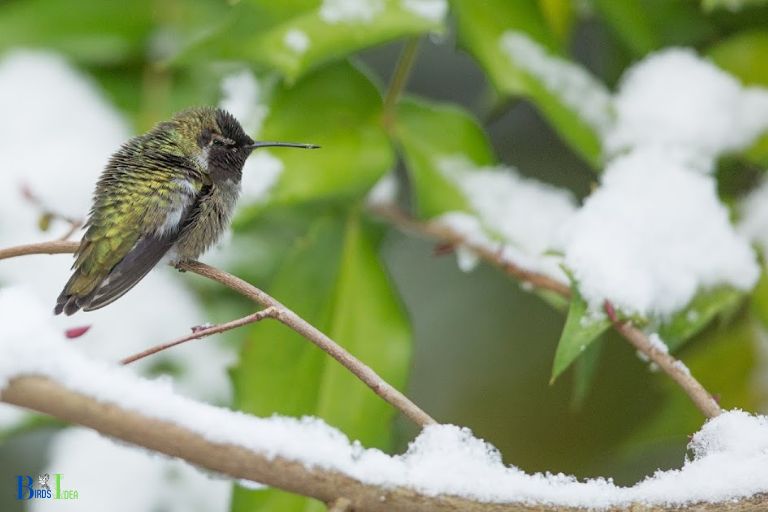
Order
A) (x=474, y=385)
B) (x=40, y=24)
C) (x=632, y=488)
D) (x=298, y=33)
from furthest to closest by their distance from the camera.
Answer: (x=474, y=385) < (x=40, y=24) < (x=298, y=33) < (x=632, y=488)

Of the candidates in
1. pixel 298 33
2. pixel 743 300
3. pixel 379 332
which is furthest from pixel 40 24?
pixel 743 300

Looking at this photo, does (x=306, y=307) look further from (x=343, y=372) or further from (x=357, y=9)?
(x=357, y=9)

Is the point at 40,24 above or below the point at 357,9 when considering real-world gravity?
above

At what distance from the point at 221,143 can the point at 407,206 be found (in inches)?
18.8

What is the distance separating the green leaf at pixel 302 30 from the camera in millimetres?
914

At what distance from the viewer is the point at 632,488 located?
568 millimetres

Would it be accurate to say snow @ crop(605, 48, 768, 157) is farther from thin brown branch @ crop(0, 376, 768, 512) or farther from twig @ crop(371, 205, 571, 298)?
thin brown branch @ crop(0, 376, 768, 512)

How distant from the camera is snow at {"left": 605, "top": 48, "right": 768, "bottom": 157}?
1079mm

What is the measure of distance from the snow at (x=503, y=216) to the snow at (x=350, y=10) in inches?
6.9

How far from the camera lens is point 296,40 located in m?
0.92

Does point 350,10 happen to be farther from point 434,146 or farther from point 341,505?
point 341,505

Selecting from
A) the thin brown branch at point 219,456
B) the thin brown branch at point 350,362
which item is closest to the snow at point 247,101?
the thin brown branch at point 350,362

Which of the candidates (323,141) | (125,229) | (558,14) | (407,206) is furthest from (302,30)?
(407,206)

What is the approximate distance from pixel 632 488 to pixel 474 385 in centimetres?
88
